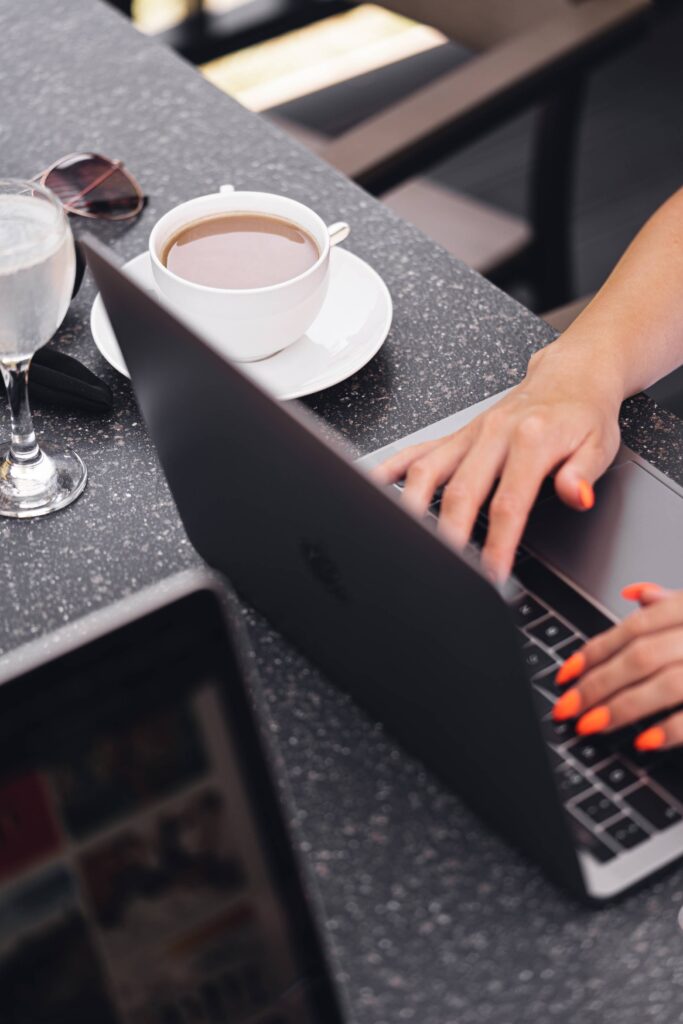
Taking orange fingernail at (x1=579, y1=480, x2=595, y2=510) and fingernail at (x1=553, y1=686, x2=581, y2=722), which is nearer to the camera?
fingernail at (x1=553, y1=686, x2=581, y2=722)

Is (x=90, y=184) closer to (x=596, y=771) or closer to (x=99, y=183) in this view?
(x=99, y=183)

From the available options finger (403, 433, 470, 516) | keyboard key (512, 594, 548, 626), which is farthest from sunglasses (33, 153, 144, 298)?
keyboard key (512, 594, 548, 626)

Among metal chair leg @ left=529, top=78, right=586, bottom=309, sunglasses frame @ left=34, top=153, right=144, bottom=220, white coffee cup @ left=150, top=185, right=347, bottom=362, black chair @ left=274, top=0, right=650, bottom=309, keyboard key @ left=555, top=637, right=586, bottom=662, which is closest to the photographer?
keyboard key @ left=555, top=637, right=586, bottom=662

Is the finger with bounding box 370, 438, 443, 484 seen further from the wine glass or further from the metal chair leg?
the metal chair leg

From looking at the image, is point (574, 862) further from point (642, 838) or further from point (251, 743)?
point (251, 743)

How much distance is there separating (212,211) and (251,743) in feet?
1.45

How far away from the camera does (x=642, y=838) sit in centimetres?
54

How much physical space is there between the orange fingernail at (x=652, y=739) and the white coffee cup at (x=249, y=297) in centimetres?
32

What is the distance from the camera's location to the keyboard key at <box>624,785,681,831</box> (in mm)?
549

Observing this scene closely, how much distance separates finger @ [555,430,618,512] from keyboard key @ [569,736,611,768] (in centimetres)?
16

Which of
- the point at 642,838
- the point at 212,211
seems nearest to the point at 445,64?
the point at 212,211

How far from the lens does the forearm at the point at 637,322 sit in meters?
0.78

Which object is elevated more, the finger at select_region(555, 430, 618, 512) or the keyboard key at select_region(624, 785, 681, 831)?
the finger at select_region(555, 430, 618, 512)

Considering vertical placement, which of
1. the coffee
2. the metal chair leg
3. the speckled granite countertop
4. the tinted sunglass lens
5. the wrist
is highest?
the coffee
